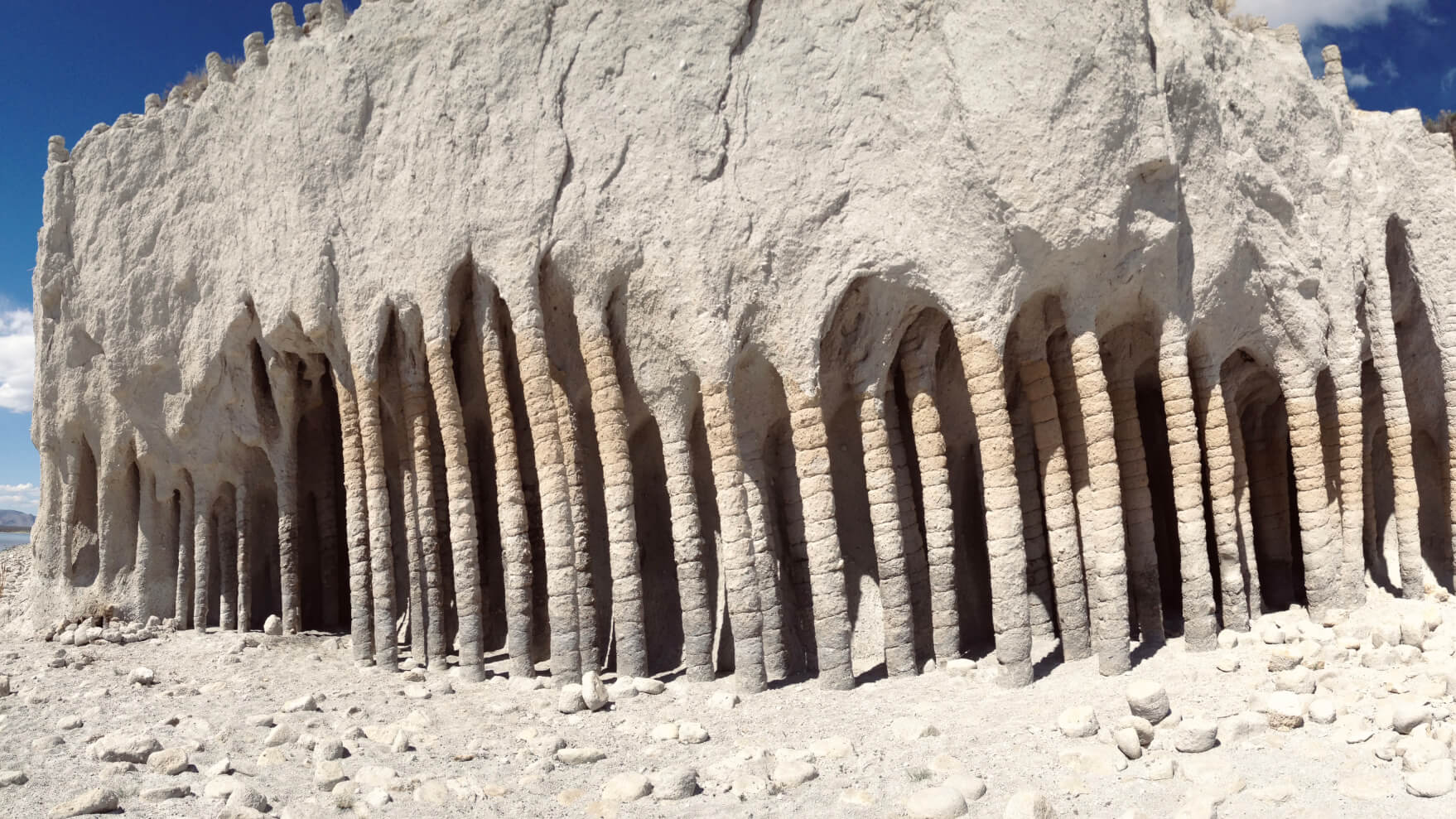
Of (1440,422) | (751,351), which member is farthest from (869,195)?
(1440,422)

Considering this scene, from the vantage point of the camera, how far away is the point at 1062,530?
9.88 meters

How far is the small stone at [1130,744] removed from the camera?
6.58 metres

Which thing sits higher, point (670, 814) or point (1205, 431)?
point (1205, 431)

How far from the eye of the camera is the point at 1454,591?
1245cm

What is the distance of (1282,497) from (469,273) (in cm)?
1127

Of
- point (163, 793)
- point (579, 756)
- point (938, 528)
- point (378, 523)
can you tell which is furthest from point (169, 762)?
point (938, 528)

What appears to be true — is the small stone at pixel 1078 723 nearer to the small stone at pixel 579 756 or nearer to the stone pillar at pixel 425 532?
the small stone at pixel 579 756

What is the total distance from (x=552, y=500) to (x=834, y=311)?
12.4 feet

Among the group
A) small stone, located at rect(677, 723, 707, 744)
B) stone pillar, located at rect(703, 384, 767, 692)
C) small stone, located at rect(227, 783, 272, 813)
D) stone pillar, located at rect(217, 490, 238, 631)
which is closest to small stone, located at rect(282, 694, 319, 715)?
small stone, located at rect(227, 783, 272, 813)

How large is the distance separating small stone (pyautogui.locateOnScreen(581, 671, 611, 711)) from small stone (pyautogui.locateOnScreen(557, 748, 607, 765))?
1.63 m

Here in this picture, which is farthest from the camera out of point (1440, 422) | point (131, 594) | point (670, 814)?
point (131, 594)

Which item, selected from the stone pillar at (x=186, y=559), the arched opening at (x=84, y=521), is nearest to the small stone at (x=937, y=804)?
the stone pillar at (x=186, y=559)

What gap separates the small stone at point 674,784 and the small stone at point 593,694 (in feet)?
8.94

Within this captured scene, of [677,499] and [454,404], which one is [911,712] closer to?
[677,499]
